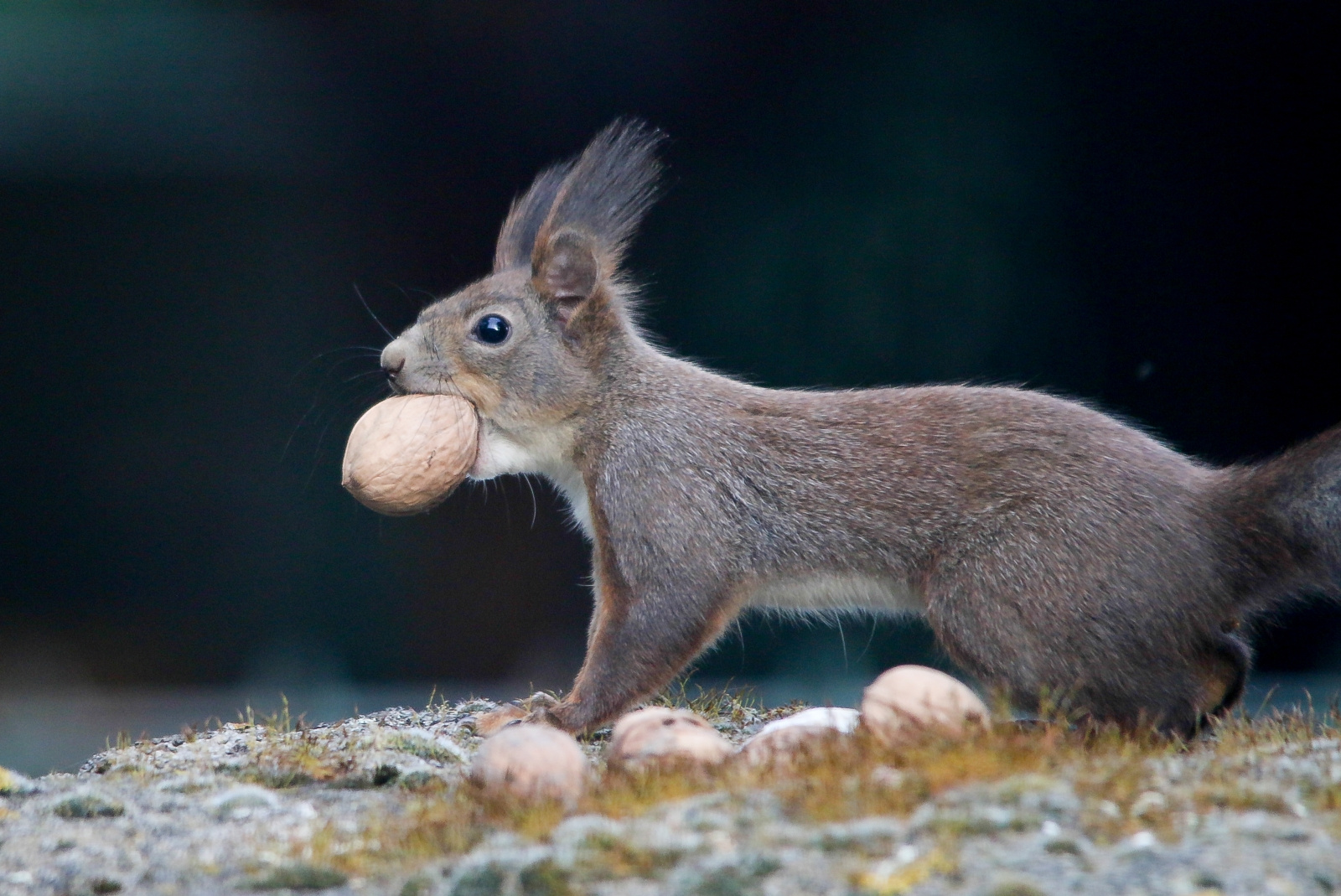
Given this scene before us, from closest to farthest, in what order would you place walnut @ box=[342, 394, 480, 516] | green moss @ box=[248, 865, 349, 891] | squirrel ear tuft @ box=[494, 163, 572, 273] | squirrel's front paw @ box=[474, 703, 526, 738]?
1. green moss @ box=[248, 865, 349, 891]
2. walnut @ box=[342, 394, 480, 516]
3. squirrel's front paw @ box=[474, 703, 526, 738]
4. squirrel ear tuft @ box=[494, 163, 572, 273]

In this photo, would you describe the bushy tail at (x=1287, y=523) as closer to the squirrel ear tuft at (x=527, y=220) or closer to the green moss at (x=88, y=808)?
the squirrel ear tuft at (x=527, y=220)

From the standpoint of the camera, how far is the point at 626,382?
4.94m

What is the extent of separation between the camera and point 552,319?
5004 mm

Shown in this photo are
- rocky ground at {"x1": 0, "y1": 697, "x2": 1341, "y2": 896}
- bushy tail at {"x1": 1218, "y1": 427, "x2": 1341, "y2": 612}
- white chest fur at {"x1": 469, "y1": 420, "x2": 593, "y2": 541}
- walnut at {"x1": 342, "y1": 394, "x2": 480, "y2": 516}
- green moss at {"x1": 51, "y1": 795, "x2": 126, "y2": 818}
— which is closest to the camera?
rocky ground at {"x1": 0, "y1": 697, "x2": 1341, "y2": 896}

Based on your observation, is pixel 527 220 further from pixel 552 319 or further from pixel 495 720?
pixel 495 720

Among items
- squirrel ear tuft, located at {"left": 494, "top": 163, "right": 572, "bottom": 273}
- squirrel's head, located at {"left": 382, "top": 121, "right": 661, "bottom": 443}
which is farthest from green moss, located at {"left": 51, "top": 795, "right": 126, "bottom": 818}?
squirrel ear tuft, located at {"left": 494, "top": 163, "right": 572, "bottom": 273}

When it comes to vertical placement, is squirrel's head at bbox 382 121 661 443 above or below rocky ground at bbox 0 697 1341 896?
above

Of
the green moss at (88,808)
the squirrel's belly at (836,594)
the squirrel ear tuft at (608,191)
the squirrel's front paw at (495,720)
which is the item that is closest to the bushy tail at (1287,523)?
the squirrel's belly at (836,594)

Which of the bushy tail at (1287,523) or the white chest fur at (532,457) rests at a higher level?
the white chest fur at (532,457)

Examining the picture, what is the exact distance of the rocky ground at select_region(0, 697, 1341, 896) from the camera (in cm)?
243

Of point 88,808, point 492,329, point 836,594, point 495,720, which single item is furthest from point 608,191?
point 88,808

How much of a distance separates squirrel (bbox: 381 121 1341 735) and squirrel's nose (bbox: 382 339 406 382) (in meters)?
0.01

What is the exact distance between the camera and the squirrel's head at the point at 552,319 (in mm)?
4863

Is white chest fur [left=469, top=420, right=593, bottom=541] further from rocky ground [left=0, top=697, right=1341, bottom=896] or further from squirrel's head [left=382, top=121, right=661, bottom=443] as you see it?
rocky ground [left=0, top=697, right=1341, bottom=896]
